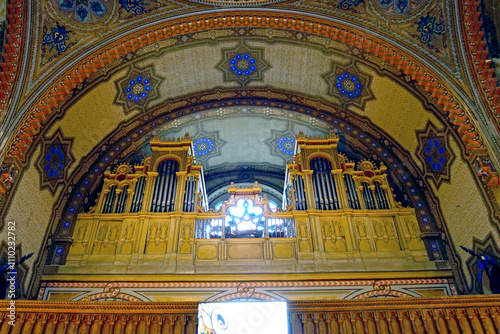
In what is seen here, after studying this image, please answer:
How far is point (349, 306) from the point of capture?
6391 millimetres

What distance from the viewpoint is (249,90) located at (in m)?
11.3

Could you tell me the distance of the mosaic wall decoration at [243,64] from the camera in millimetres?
10352

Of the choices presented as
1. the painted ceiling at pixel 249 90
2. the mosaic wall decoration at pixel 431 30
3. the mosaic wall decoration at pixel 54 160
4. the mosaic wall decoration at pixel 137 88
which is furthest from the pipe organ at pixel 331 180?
the mosaic wall decoration at pixel 54 160

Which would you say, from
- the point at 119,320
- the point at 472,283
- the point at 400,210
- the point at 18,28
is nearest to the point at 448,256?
the point at 472,283

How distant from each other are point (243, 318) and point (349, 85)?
22.1 ft

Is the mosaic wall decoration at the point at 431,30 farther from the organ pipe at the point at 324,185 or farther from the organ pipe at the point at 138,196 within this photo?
the organ pipe at the point at 138,196

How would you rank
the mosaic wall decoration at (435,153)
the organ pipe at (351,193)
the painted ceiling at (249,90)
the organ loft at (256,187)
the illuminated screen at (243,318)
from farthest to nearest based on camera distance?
the organ pipe at (351,193), the mosaic wall decoration at (435,153), the painted ceiling at (249,90), the organ loft at (256,187), the illuminated screen at (243,318)

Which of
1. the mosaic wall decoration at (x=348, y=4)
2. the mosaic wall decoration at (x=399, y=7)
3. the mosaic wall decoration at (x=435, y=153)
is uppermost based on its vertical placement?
the mosaic wall decoration at (x=348, y=4)

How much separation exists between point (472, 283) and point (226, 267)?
4919 mm

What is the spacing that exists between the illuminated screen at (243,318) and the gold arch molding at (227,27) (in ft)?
16.6

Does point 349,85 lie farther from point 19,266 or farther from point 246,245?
point 19,266

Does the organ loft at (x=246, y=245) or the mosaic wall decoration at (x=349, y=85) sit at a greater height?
the mosaic wall decoration at (x=349, y=85)

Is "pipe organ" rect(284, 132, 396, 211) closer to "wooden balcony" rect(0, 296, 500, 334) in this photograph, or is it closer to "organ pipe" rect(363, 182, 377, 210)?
"organ pipe" rect(363, 182, 377, 210)

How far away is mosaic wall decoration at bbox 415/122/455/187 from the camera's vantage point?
353 inches
